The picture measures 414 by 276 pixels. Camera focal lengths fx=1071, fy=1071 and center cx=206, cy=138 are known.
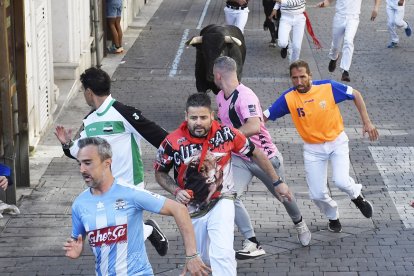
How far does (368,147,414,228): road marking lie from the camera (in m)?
11.8

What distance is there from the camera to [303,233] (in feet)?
34.7

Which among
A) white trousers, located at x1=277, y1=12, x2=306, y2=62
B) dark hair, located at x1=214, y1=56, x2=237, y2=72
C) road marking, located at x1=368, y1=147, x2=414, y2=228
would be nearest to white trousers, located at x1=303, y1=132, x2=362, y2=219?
road marking, located at x1=368, y1=147, x2=414, y2=228

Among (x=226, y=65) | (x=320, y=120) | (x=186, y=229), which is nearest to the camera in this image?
(x=186, y=229)

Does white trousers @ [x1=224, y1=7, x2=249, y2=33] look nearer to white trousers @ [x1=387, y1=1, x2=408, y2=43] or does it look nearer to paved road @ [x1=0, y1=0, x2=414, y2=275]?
paved road @ [x1=0, y1=0, x2=414, y2=275]

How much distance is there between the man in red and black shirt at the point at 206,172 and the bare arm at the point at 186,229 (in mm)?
1395

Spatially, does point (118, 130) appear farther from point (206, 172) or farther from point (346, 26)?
point (346, 26)

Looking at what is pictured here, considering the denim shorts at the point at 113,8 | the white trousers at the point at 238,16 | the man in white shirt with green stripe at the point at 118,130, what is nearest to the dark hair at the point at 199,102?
the man in white shirt with green stripe at the point at 118,130

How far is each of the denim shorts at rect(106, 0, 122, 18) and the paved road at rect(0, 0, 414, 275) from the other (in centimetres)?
86

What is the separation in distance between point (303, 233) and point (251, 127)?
1342mm

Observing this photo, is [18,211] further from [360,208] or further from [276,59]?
[276,59]

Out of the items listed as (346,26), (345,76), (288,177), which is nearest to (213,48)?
(288,177)

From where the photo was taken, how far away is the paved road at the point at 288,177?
10.2 m

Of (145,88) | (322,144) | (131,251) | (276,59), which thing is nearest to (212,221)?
(131,251)

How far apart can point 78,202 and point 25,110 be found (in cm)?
616
